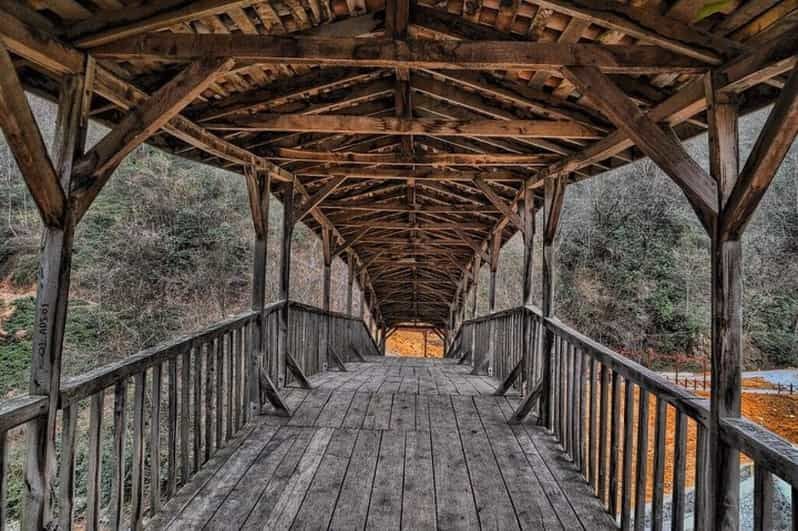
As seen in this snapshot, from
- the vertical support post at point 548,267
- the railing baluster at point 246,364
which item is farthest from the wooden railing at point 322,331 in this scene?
the vertical support post at point 548,267

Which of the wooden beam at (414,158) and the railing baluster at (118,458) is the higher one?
the wooden beam at (414,158)

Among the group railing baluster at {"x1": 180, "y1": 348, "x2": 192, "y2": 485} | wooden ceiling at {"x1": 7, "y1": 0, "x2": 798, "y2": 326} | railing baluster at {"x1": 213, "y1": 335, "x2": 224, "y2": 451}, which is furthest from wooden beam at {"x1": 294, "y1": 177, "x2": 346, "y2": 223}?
railing baluster at {"x1": 180, "y1": 348, "x2": 192, "y2": 485}

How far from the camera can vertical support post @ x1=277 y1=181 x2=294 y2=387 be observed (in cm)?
550

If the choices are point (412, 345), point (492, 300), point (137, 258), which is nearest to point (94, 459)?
point (492, 300)

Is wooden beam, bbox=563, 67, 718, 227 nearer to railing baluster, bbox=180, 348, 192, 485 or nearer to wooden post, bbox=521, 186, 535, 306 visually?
railing baluster, bbox=180, 348, 192, 485

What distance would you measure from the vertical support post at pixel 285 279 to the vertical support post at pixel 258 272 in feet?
1.95

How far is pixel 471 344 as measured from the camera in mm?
10672

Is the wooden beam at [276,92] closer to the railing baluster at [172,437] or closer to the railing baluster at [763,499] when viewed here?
the railing baluster at [172,437]

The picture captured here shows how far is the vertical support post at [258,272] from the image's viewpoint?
4543mm

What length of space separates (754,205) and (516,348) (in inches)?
169

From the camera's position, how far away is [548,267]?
491cm

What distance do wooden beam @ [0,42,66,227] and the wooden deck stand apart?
162 centimetres

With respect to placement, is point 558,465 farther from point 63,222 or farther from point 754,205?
point 63,222

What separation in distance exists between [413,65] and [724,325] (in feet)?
6.52
